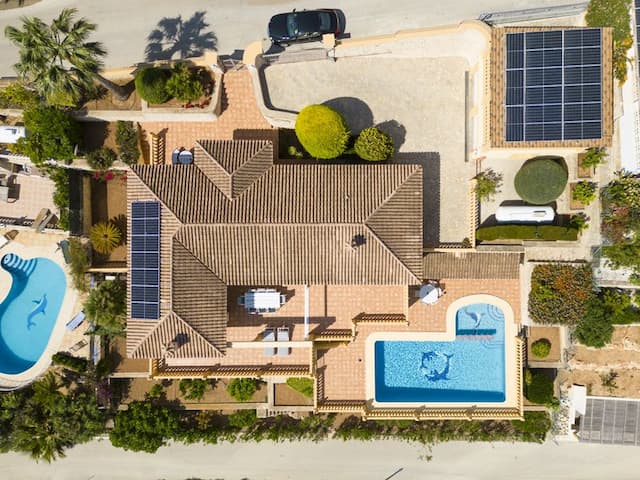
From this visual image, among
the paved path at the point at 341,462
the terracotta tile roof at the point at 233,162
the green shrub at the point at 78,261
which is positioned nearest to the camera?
the terracotta tile roof at the point at 233,162

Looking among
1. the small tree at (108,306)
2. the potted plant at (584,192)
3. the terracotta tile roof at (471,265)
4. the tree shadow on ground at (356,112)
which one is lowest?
the small tree at (108,306)

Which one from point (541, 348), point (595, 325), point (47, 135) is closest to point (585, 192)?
point (595, 325)

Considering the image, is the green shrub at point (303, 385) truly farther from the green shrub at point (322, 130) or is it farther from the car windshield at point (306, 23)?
the car windshield at point (306, 23)

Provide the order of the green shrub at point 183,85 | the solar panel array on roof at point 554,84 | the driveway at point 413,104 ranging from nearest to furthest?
the solar panel array on roof at point 554,84, the green shrub at point 183,85, the driveway at point 413,104

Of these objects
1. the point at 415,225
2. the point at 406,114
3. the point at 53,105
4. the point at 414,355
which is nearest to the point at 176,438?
the point at 414,355

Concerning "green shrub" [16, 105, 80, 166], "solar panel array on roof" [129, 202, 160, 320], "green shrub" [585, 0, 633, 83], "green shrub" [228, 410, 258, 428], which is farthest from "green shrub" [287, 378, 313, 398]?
"green shrub" [585, 0, 633, 83]

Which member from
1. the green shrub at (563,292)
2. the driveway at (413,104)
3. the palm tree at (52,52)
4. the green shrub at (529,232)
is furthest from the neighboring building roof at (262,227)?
the green shrub at (563,292)

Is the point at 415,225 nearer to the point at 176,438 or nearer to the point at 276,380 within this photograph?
the point at 276,380
